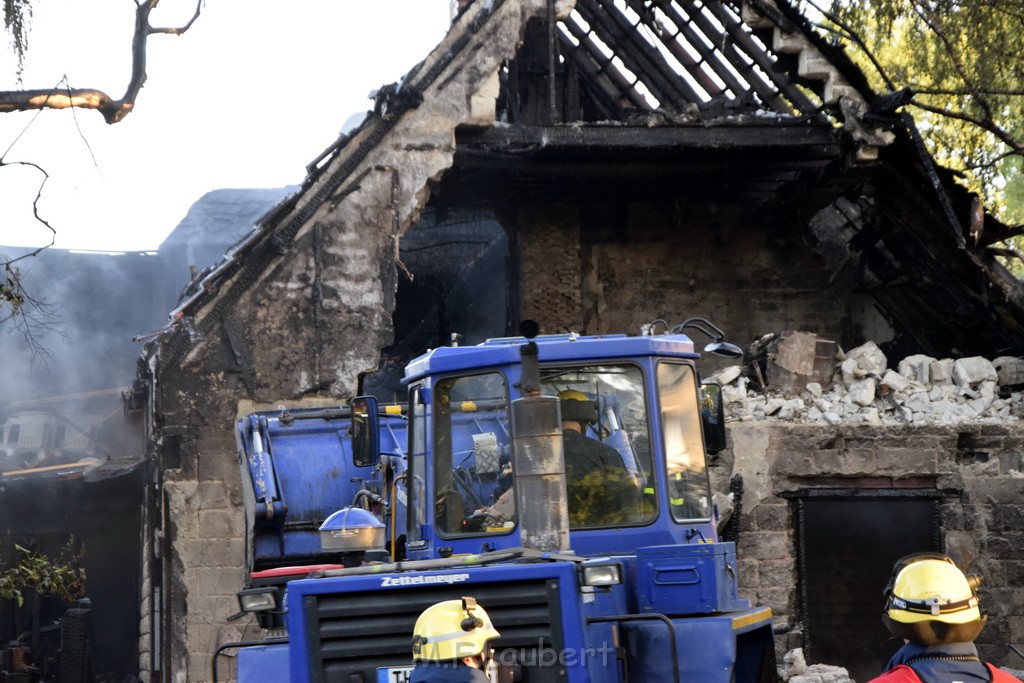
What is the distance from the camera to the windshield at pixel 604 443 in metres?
6.73

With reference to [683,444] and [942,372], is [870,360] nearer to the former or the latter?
[942,372]

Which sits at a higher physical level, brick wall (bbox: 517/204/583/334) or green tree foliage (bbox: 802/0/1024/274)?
green tree foliage (bbox: 802/0/1024/274)

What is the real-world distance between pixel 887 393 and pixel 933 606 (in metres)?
9.13

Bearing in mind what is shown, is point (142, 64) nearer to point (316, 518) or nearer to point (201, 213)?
point (316, 518)

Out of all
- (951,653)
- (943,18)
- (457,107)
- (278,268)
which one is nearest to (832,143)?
(943,18)

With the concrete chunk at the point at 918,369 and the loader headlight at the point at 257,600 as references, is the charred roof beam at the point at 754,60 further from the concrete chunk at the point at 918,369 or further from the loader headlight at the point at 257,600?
the loader headlight at the point at 257,600

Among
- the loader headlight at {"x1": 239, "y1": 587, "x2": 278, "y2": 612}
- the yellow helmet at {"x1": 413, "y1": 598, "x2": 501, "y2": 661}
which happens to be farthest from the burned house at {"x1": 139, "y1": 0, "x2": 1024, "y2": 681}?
the yellow helmet at {"x1": 413, "y1": 598, "x2": 501, "y2": 661}

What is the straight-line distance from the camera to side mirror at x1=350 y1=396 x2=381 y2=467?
7.45 m

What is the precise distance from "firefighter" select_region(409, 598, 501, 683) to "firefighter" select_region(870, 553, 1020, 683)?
1511 mm

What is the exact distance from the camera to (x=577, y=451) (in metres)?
6.77

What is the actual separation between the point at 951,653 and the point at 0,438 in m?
24.1

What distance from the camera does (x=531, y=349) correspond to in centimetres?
654

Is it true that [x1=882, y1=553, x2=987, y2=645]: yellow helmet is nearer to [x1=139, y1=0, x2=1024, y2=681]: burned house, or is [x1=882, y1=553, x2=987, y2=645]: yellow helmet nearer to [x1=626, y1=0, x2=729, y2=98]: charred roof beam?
[x1=139, y1=0, x2=1024, y2=681]: burned house

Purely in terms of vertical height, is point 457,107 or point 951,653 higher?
point 457,107
